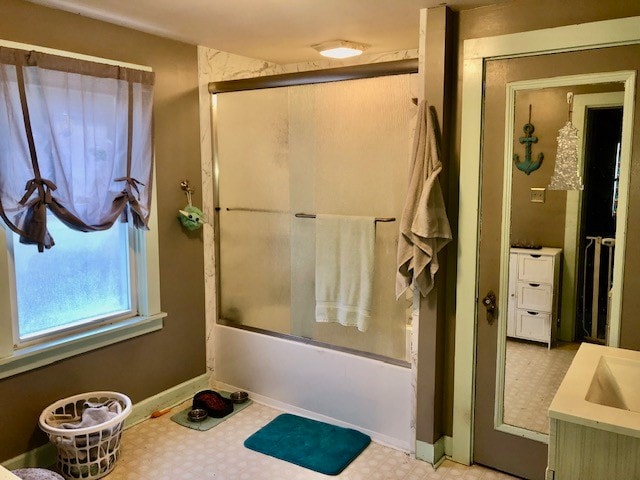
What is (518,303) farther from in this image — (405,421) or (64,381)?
(64,381)

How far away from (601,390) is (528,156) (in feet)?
3.39

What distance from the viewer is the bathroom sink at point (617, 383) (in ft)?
5.83

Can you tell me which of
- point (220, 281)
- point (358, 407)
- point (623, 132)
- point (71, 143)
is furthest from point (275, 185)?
point (623, 132)

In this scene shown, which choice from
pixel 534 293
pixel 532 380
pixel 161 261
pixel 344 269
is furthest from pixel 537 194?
pixel 161 261

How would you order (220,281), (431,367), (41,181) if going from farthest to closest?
(220,281) → (431,367) → (41,181)

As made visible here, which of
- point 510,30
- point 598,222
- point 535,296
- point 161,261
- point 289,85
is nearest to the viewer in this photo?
point 598,222

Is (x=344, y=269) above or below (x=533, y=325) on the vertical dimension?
above

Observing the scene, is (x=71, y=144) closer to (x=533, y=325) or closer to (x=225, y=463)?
(x=225, y=463)

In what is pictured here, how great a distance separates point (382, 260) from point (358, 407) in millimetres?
825

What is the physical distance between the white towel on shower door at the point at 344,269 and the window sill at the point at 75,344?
96 cm

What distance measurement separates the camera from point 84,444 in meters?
2.38

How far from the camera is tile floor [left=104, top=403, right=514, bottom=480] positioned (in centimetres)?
249

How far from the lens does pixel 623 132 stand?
2086 mm

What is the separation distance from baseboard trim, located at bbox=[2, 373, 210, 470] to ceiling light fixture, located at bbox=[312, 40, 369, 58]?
2.18m
